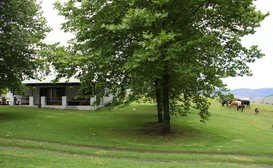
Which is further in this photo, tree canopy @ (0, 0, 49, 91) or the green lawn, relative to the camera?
tree canopy @ (0, 0, 49, 91)

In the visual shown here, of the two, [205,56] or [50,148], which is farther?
[205,56]

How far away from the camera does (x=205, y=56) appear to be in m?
20.2

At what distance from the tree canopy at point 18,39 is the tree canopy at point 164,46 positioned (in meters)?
4.24

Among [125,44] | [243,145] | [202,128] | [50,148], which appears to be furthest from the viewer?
[202,128]

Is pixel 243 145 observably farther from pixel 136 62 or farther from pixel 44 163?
pixel 44 163

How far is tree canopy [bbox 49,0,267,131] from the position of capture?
17250mm

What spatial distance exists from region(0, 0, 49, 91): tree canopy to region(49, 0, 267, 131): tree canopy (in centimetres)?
424

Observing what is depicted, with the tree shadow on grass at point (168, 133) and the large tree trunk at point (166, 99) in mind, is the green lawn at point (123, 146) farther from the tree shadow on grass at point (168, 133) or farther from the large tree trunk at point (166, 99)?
the large tree trunk at point (166, 99)

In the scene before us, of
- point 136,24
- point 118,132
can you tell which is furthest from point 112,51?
point 118,132

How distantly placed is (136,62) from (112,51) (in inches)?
130

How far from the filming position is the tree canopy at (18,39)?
920 inches

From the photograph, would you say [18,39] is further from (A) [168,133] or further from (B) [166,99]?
(A) [168,133]

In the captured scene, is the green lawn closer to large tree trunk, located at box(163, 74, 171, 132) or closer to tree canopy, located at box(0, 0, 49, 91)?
large tree trunk, located at box(163, 74, 171, 132)

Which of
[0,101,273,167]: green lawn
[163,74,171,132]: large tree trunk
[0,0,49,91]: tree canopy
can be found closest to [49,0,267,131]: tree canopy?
[163,74,171,132]: large tree trunk
